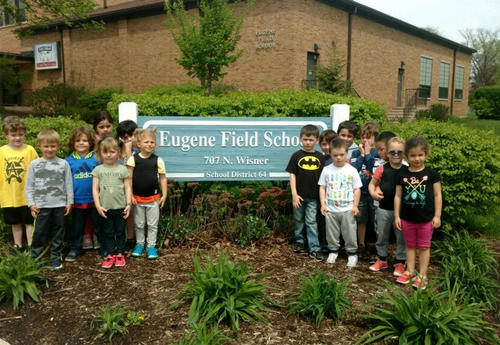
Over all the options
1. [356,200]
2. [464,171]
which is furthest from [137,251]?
[464,171]

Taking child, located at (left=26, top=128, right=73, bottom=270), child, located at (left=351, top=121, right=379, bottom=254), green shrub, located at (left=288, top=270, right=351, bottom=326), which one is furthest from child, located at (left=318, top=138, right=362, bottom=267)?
child, located at (left=26, top=128, right=73, bottom=270)

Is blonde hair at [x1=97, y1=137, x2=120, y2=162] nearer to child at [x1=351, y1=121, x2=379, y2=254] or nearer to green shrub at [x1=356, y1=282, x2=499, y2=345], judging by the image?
child at [x1=351, y1=121, x2=379, y2=254]

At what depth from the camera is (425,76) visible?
88.0 ft

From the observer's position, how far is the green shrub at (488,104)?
28281 mm

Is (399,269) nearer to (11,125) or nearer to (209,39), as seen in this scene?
(11,125)

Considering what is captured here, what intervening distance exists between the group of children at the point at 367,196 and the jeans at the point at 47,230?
7.55ft

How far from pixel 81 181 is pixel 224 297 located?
205cm

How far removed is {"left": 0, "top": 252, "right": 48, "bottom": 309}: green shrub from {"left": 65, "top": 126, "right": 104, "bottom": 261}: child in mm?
615

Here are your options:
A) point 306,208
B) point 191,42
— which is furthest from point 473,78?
point 306,208

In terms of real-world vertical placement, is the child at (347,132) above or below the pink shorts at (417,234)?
above

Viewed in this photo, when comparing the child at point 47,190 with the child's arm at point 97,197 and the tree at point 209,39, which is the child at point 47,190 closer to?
the child's arm at point 97,197

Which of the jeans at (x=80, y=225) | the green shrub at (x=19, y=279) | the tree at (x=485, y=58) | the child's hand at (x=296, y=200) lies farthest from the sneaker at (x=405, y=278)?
the tree at (x=485, y=58)

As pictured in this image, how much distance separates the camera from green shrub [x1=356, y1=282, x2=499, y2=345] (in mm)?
2559

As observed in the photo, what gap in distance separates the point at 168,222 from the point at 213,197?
0.56 meters
